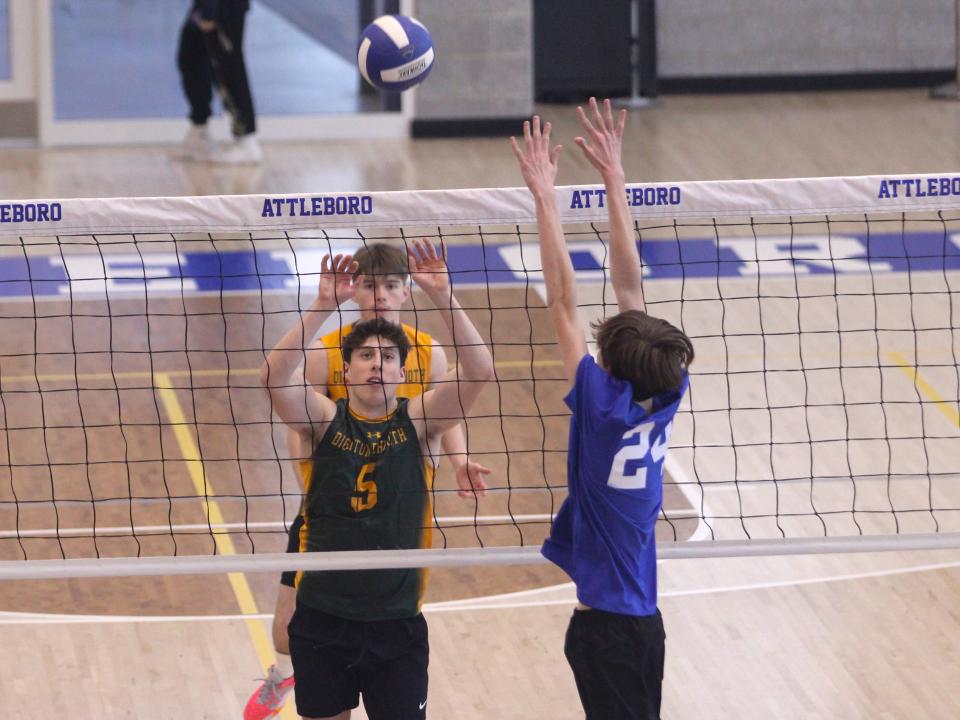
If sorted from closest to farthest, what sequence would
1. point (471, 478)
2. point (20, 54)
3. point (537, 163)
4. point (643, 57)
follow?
point (537, 163) → point (471, 478) → point (20, 54) → point (643, 57)

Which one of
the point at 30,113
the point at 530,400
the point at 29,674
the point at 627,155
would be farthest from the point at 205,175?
the point at 29,674

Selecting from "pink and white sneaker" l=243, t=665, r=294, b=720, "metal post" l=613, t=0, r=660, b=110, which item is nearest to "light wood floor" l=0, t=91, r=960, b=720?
"pink and white sneaker" l=243, t=665, r=294, b=720

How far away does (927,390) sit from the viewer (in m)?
8.98

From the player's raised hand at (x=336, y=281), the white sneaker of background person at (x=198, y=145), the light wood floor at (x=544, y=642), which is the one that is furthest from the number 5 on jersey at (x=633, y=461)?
the white sneaker of background person at (x=198, y=145)

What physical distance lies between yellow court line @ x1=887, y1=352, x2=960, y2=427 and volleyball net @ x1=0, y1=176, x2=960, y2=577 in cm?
2

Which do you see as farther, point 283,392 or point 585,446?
point 283,392

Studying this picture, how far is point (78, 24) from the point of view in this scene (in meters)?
15.2

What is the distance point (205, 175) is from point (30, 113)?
7.23 feet

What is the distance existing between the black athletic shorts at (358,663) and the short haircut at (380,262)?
1.24m

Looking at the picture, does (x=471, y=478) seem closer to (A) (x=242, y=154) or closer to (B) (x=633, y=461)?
(B) (x=633, y=461)

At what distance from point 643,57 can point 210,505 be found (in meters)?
10.0

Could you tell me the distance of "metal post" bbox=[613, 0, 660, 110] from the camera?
15969mm

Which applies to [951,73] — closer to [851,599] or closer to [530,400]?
[530,400]

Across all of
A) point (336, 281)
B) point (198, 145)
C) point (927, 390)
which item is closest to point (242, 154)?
point (198, 145)
